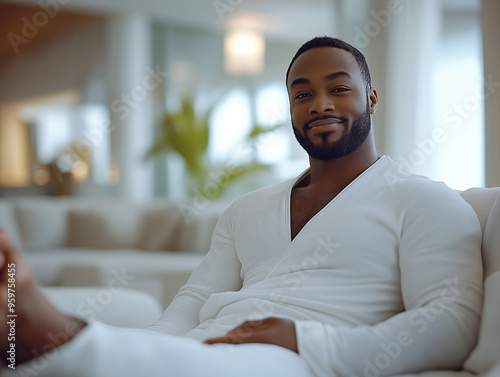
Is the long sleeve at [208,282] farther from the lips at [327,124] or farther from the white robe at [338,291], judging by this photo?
the lips at [327,124]

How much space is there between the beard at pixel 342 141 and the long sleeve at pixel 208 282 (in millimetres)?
274

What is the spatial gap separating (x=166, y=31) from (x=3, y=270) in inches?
270

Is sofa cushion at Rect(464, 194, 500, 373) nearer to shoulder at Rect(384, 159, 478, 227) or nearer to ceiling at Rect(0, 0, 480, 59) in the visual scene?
shoulder at Rect(384, 159, 478, 227)

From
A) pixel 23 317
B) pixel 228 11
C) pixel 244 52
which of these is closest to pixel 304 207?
pixel 23 317

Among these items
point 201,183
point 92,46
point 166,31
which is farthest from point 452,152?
point 92,46

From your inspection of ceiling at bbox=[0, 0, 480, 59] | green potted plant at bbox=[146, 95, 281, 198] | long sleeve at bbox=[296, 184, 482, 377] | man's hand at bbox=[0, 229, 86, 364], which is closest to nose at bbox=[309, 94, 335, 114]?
long sleeve at bbox=[296, 184, 482, 377]

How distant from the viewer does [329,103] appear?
1.33m

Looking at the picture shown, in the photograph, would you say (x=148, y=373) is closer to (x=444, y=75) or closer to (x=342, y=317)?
(x=342, y=317)

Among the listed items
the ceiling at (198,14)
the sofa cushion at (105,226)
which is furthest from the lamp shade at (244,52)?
the sofa cushion at (105,226)

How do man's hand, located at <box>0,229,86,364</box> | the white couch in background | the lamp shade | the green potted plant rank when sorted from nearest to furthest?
man's hand, located at <box>0,229,86,364</box> < the white couch in background < the green potted plant < the lamp shade

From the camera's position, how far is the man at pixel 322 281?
2.98ft

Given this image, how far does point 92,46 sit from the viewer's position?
7.34m

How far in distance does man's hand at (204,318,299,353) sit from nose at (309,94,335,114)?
463 millimetres

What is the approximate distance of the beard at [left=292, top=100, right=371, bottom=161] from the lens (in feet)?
4.49
